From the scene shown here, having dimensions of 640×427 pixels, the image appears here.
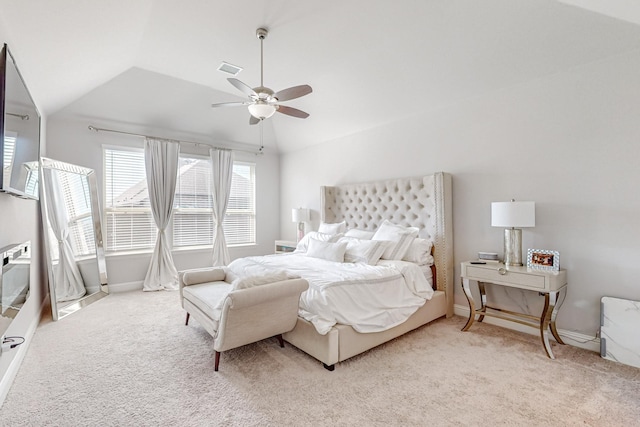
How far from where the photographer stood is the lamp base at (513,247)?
10.2 feet

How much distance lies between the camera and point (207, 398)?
6.91 feet

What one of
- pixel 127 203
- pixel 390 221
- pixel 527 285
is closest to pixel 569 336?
pixel 527 285

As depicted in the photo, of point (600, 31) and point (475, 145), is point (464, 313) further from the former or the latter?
point (600, 31)

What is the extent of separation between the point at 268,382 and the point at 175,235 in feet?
13.4

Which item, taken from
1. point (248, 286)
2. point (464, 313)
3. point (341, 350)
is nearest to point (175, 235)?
point (248, 286)

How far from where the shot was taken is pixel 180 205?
561cm

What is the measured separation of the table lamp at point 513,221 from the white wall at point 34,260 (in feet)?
13.7

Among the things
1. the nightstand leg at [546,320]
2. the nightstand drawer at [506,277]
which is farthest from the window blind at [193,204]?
the nightstand leg at [546,320]

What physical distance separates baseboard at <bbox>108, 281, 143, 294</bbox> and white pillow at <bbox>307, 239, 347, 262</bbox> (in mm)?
3077

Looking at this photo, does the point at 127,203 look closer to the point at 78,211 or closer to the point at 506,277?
the point at 78,211

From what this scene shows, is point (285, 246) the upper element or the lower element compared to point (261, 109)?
lower

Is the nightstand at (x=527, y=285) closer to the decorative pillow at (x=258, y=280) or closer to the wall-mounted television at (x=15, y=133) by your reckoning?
the decorative pillow at (x=258, y=280)

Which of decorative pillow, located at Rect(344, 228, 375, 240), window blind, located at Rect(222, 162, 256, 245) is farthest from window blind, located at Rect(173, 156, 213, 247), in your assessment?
decorative pillow, located at Rect(344, 228, 375, 240)

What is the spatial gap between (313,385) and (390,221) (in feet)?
8.94
